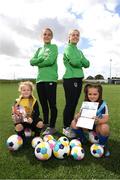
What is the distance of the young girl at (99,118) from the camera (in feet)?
21.3

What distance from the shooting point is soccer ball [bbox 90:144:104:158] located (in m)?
6.28

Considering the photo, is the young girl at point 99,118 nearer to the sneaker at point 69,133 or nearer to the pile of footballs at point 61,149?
the pile of footballs at point 61,149

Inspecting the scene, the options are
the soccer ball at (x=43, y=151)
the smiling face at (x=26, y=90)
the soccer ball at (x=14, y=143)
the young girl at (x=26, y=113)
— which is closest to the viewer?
the soccer ball at (x=43, y=151)

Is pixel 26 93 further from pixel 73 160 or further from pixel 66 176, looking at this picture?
pixel 66 176

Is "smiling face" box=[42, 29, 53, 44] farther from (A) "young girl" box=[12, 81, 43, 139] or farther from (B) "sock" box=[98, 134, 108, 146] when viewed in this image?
(B) "sock" box=[98, 134, 108, 146]

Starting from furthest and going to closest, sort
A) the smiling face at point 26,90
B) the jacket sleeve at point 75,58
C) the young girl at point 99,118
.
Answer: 1. the jacket sleeve at point 75,58
2. the smiling face at point 26,90
3. the young girl at point 99,118

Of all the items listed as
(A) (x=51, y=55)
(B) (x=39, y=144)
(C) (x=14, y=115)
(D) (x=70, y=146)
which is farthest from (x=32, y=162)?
(A) (x=51, y=55)

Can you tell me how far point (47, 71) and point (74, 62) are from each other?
0.70 m

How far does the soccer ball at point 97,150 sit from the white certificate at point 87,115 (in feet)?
1.20

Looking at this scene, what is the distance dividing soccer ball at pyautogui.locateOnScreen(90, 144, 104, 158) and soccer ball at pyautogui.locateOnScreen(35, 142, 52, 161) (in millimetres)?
783

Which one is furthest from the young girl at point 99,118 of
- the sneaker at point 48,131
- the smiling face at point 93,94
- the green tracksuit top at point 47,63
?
the green tracksuit top at point 47,63

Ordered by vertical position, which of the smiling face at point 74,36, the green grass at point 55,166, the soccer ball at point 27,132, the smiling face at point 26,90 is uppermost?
the smiling face at point 74,36

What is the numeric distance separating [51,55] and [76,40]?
0.65 m

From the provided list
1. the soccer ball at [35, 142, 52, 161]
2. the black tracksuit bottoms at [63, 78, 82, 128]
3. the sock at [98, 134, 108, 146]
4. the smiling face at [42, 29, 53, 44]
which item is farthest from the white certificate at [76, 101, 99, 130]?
the smiling face at [42, 29, 53, 44]
